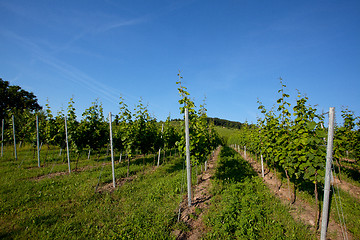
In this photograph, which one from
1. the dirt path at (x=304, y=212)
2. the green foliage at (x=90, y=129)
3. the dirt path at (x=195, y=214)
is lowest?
the dirt path at (x=304, y=212)

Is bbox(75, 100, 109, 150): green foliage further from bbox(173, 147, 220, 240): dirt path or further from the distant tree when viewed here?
the distant tree

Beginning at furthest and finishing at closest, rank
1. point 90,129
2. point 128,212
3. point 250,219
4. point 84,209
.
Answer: point 90,129, point 84,209, point 128,212, point 250,219

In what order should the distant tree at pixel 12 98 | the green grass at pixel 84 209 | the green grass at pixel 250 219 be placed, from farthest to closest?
the distant tree at pixel 12 98
the green grass at pixel 84 209
the green grass at pixel 250 219

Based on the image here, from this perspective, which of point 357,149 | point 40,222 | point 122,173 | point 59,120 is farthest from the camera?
point 59,120

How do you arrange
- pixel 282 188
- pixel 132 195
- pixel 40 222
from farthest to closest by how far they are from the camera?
pixel 282 188 → pixel 132 195 → pixel 40 222

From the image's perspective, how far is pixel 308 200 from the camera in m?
6.18

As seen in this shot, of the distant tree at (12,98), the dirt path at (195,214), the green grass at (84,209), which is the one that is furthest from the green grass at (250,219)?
the distant tree at (12,98)

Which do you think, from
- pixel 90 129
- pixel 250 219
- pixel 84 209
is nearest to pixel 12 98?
pixel 90 129

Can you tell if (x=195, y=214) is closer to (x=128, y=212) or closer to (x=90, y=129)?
(x=128, y=212)

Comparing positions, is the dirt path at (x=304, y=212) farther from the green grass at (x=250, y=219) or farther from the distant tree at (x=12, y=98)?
the distant tree at (x=12, y=98)

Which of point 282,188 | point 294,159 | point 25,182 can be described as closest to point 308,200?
point 282,188

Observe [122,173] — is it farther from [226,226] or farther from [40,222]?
[226,226]

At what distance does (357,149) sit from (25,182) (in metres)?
17.5

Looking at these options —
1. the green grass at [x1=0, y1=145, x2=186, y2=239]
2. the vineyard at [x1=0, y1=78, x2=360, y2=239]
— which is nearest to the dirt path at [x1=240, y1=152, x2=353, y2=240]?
the vineyard at [x1=0, y1=78, x2=360, y2=239]
